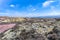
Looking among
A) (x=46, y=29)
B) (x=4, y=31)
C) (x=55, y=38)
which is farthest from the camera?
(x=4, y=31)

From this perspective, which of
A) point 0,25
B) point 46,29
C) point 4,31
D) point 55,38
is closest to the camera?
point 55,38

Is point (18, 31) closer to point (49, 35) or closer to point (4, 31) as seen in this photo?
point (4, 31)

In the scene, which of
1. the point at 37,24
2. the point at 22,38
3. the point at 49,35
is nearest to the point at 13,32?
the point at 22,38

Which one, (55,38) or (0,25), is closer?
(55,38)

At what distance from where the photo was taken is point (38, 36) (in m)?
3.48

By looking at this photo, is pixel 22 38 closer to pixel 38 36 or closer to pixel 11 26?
pixel 38 36

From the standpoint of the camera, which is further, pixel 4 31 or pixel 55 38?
pixel 4 31

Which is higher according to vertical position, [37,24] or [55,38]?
[37,24]

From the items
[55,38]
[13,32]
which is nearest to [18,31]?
[13,32]

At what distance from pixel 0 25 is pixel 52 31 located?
1.59m

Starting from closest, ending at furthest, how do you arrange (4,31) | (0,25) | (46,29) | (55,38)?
(55,38), (46,29), (4,31), (0,25)

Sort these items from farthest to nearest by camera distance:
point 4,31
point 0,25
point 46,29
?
point 0,25 < point 4,31 < point 46,29

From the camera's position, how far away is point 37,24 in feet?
13.2

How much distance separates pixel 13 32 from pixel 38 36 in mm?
764
